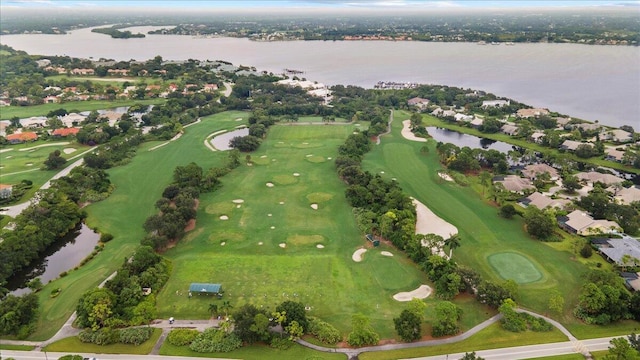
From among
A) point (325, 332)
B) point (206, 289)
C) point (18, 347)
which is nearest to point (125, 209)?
point (206, 289)

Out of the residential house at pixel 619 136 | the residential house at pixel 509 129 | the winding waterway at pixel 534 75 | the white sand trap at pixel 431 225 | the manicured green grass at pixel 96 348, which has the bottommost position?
the manicured green grass at pixel 96 348

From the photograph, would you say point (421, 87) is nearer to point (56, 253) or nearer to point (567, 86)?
point (567, 86)

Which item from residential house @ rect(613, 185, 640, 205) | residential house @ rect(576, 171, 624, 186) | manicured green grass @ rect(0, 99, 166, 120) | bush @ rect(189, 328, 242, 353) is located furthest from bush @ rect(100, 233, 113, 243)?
manicured green grass @ rect(0, 99, 166, 120)

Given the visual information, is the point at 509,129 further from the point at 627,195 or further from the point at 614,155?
the point at 627,195

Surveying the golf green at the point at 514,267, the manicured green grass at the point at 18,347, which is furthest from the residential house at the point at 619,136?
the manicured green grass at the point at 18,347

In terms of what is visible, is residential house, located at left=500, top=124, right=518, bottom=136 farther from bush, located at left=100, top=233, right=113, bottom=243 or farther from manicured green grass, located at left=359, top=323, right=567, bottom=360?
bush, located at left=100, top=233, right=113, bottom=243

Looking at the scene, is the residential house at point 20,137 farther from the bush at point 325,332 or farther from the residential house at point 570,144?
the residential house at point 570,144
